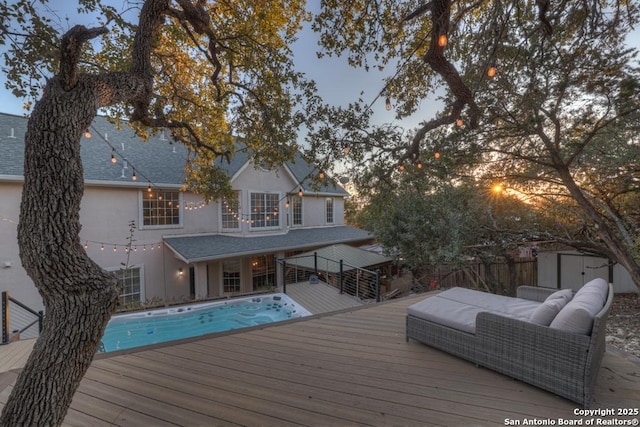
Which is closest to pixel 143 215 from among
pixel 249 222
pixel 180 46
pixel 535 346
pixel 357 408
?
pixel 249 222

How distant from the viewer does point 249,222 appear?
11281 millimetres

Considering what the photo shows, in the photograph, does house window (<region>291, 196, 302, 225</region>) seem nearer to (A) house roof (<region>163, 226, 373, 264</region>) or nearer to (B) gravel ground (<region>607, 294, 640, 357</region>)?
(A) house roof (<region>163, 226, 373, 264</region>)

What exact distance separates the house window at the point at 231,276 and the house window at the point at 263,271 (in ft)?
2.12

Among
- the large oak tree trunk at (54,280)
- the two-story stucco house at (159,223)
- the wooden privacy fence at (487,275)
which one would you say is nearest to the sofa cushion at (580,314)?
the large oak tree trunk at (54,280)

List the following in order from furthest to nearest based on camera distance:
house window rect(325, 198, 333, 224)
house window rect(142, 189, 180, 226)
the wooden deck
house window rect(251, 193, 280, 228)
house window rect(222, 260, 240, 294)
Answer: house window rect(325, 198, 333, 224)
house window rect(251, 193, 280, 228)
house window rect(222, 260, 240, 294)
house window rect(142, 189, 180, 226)
the wooden deck

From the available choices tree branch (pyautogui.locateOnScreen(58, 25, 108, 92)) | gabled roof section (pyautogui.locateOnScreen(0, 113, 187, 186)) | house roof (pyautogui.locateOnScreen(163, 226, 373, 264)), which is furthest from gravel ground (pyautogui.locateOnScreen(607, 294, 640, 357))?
gabled roof section (pyautogui.locateOnScreen(0, 113, 187, 186))

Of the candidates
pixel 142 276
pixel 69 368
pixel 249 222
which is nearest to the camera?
pixel 69 368

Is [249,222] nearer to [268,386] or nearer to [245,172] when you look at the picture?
[245,172]

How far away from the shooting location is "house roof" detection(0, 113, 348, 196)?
7.75 meters

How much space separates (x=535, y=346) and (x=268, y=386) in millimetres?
2423

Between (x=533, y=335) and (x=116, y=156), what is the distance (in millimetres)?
11735

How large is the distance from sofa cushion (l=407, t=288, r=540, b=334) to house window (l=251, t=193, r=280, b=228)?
907cm

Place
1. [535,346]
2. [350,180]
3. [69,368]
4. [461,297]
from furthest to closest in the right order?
1. [350,180]
2. [461,297]
3. [535,346]
4. [69,368]

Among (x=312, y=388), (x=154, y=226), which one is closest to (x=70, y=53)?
(x=312, y=388)
